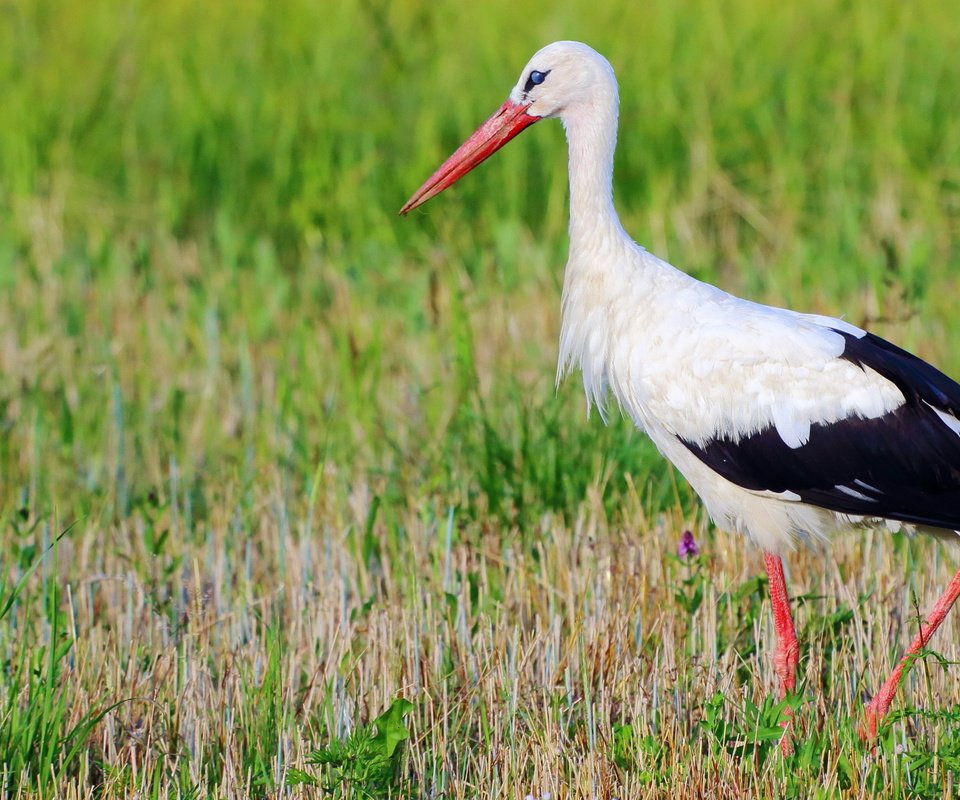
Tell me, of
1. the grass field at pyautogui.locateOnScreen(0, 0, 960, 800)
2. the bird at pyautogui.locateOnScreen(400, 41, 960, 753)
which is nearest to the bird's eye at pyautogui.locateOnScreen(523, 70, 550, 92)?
the bird at pyautogui.locateOnScreen(400, 41, 960, 753)

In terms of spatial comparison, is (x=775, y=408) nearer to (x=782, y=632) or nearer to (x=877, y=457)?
(x=877, y=457)

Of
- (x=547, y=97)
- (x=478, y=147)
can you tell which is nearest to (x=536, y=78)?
(x=547, y=97)

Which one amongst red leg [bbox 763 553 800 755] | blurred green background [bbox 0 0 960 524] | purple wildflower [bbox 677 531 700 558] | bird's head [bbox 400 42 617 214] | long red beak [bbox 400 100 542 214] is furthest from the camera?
blurred green background [bbox 0 0 960 524]

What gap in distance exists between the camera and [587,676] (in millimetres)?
3172

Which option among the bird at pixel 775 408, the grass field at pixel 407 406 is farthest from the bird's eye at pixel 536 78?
the grass field at pixel 407 406

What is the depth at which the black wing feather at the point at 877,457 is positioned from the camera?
3336mm

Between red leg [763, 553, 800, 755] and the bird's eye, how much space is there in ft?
4.54

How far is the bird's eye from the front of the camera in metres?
3.82

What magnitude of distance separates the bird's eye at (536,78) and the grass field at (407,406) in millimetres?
1029

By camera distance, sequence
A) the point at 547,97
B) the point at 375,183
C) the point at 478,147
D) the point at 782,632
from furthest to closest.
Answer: the point at 375,183 → the point at 478,147 → the point at 547,97 → the point at 782,632

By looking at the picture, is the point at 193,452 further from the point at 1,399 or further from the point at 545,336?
the point at 545,336

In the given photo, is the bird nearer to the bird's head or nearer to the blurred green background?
the bird's head

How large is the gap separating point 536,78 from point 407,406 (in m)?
1.41

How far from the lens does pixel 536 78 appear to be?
12.6 feet
